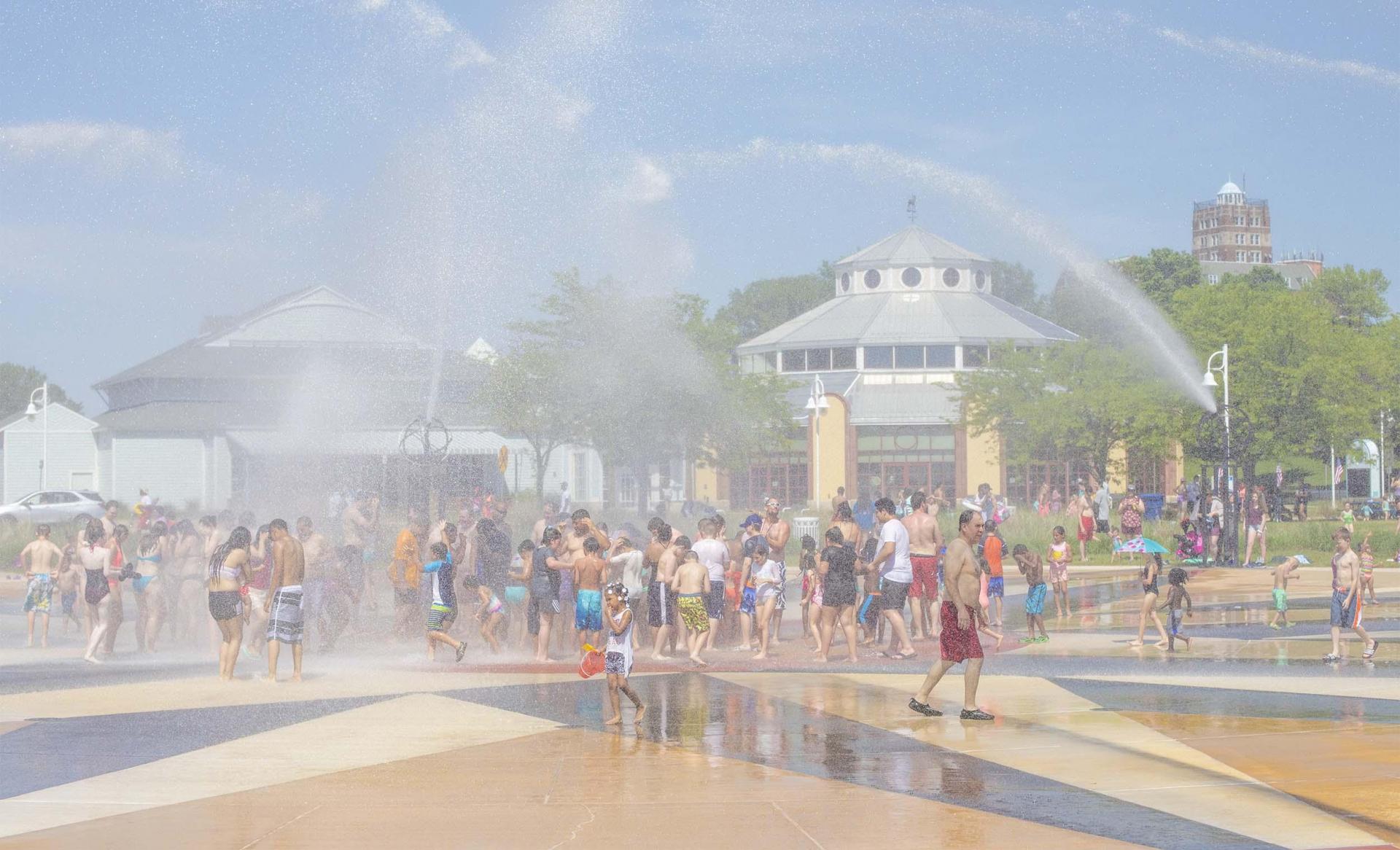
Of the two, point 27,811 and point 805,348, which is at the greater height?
point 805,348

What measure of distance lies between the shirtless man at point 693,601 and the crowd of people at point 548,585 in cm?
2

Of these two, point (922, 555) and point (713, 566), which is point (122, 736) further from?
point (922, 555)

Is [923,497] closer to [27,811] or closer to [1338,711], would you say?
[1338,711]

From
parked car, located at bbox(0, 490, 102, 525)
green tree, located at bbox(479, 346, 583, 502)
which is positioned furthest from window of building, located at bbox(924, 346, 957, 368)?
parked car, located at bbox(0, 490, 102, 525)

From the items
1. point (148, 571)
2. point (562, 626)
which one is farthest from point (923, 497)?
point (148, 571)

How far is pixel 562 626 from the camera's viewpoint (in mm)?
19422

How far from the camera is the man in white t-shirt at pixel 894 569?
18.1m

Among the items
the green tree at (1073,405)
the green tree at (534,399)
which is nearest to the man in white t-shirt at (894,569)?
the green tree at (534,399)

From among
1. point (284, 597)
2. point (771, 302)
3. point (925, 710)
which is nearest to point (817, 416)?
point (284, 597)

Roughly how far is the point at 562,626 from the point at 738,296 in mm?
100716

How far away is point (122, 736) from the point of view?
1292 cm

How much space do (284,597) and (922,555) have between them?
783 cm

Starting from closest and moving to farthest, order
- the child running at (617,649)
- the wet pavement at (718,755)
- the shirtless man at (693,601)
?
1. the wet pavement at (718,755)
2. the child running at (617,649)
3. the shirtless man at (693,601)

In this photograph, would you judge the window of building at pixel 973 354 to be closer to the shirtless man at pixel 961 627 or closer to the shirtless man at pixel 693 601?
the shirtless man at pixel 693 601
